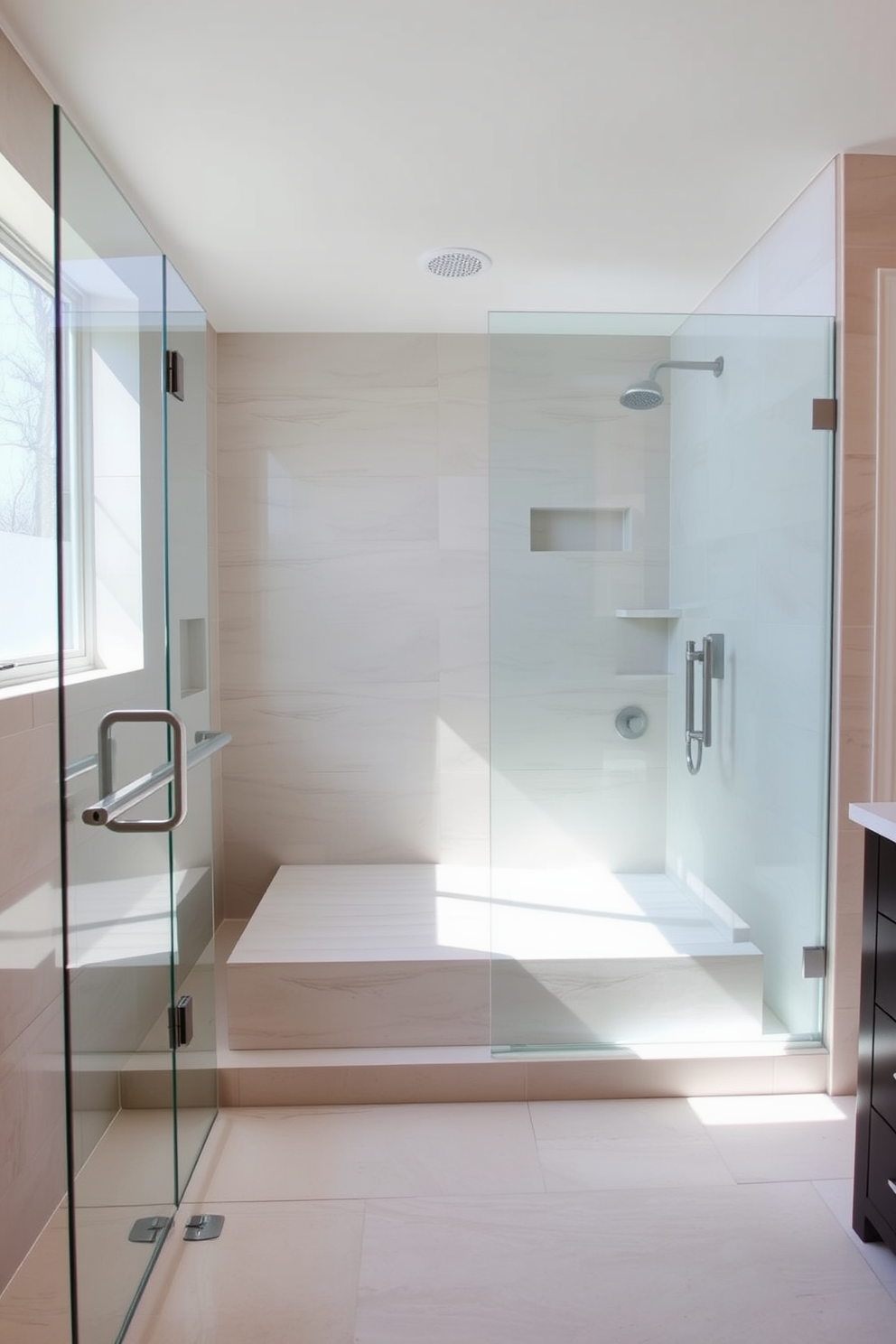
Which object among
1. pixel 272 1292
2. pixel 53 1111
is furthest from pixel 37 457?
pixel 272 1292

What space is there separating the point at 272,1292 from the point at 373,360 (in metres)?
2.88

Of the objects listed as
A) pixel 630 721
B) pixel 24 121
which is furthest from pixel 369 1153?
pixel 24 121

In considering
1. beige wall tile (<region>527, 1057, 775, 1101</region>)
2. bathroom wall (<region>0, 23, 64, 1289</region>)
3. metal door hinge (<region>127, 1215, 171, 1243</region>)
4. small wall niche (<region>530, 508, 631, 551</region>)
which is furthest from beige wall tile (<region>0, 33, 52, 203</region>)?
beige wall tile (<region>527, 1057, 775, 1101</region>)

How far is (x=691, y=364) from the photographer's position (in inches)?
88.2

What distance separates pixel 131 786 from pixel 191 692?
0.50 m

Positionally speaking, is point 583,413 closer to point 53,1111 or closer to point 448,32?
point 448,32

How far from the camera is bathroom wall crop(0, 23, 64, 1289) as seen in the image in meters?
1.59

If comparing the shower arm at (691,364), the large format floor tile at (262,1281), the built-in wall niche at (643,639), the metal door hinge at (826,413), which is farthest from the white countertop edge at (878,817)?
the large format floor tile at (262,1281)

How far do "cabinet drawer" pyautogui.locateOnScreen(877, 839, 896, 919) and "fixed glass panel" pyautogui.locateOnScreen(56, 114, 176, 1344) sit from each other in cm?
133

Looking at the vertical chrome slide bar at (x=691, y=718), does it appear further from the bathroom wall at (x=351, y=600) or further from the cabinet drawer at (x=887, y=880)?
the bathroom wall at (x=351, y=600)

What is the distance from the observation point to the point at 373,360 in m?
3.40

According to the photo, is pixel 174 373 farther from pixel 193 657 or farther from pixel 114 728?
pixel 114 728

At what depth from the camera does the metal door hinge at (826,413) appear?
225 cm

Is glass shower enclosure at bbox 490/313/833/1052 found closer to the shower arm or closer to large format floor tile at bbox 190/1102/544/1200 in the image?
the shower arm
